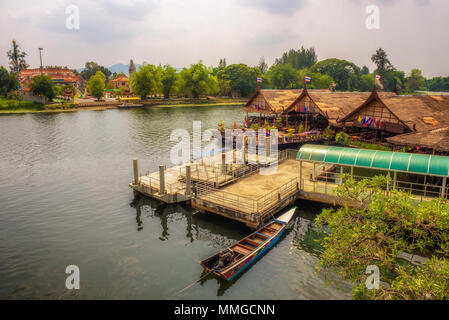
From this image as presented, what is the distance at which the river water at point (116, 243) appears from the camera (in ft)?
56.8

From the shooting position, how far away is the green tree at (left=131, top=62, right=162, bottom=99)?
118 metres

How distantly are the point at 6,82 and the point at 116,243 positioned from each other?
4386 inches

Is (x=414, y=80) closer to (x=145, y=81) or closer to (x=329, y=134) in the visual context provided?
(x=145, y=81)

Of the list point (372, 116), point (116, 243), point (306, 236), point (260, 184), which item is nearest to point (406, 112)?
point (372, 116)

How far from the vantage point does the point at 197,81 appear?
126875 millimetres

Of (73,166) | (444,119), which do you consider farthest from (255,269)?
(444,119)

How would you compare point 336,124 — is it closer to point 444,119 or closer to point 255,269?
point 444,119

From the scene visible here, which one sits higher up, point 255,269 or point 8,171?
point 8,171

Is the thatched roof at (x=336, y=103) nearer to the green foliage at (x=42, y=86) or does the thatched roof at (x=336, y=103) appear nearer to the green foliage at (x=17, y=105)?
the green foliage at (x=42, y=86)

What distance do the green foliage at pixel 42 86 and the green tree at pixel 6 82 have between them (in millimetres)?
15622

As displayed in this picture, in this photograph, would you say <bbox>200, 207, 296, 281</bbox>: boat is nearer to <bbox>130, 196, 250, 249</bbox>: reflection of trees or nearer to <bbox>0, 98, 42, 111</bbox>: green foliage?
<bbox>130, 196, 250, 249</bbox>: reflection of trees

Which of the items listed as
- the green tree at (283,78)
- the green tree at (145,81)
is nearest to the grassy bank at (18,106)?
the green tree at (145,81)

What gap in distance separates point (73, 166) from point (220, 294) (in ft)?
99.1
